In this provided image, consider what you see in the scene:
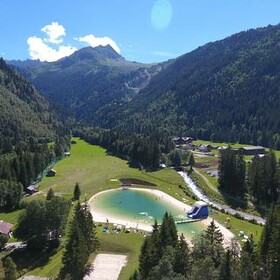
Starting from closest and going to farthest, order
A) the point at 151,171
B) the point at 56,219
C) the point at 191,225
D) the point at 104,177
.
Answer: the point at 56,219 → the point at 191,225 → the point at 104,177 → the point at 151,171

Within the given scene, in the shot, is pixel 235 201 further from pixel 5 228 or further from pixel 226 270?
pixel 226 270

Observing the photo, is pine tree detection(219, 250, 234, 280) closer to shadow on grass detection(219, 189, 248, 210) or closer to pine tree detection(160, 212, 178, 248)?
pine tree detection(160, 212, 178, 248)

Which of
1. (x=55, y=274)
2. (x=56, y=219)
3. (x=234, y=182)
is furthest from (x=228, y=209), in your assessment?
(x=55, y=274)

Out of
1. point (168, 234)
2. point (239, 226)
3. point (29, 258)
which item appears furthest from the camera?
point (239, 226)

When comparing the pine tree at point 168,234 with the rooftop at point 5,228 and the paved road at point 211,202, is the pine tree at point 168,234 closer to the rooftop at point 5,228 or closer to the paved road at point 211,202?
the rooftop at point 5,228

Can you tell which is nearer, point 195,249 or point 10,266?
point 195,249

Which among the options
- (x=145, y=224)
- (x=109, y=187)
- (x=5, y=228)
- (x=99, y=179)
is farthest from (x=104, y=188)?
(x=5, y=228)

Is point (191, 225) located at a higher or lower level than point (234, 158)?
lower

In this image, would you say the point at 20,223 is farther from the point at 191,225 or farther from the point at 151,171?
the point at 151,171
